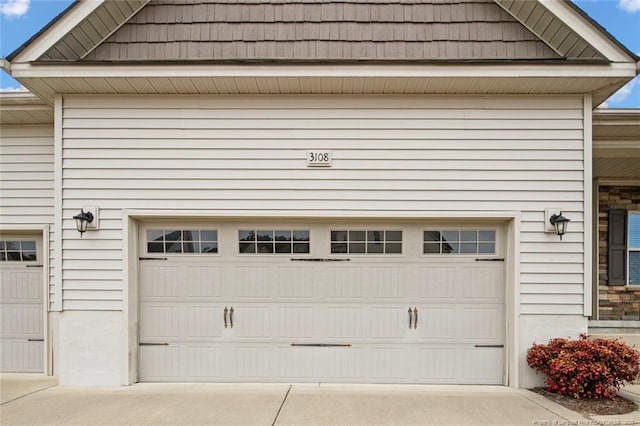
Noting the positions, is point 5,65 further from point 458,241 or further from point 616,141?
point 616,141

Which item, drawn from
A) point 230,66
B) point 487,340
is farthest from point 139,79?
point 487,340

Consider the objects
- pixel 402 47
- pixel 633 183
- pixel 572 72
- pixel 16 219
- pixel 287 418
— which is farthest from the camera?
pixel 633 183

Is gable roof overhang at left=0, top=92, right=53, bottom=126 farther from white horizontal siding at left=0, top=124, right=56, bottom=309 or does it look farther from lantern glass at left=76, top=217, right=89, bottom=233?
lantern glass at left=76, top=217, right=89, bottom=233

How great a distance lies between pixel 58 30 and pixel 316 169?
3.35 m

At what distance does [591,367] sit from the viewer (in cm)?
380

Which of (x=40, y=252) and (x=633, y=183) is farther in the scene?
(x=633, y=183)

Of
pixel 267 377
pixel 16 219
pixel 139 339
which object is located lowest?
pixel 267 377

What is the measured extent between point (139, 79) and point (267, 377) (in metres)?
3.89

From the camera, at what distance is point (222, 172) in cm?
448

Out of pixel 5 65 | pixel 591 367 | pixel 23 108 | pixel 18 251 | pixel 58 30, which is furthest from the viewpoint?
pixel 18 251

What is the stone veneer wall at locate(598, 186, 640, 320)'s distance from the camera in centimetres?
651

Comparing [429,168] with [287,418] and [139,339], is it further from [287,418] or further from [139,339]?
[139,339]

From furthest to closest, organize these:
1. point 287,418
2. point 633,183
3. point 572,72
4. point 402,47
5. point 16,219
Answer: point 633,183, point 16,219, point 402,47, point 572,72, point 287,418

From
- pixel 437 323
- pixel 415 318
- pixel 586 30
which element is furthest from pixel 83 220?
pixel 586 30
